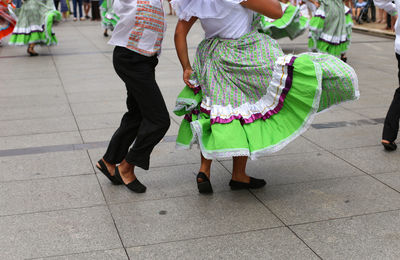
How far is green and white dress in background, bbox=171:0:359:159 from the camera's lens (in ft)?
12.7

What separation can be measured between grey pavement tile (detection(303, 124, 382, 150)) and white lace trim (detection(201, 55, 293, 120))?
Result: 1603mm

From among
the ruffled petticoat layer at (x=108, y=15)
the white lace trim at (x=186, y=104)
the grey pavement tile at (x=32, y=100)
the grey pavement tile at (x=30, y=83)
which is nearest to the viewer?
the white lace trim at (x=186, y=104)

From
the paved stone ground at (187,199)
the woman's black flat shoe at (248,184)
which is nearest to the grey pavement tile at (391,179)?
the paved stone ground at (187,199)

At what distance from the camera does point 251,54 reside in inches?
158

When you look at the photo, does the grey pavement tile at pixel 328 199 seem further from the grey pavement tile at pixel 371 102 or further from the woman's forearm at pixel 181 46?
the grey pavement tile at pixel 371 102

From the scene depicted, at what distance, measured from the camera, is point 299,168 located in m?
4.87

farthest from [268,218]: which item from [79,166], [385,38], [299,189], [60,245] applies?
[385,38]

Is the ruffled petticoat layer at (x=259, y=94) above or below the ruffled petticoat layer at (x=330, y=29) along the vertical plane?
above

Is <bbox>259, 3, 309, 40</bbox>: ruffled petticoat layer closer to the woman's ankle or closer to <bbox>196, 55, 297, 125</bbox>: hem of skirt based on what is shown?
the woman's ankle

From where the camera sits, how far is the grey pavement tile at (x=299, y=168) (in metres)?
4.65

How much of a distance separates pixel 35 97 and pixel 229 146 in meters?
4.70

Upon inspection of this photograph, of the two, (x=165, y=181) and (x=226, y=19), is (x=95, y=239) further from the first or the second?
(x=226, y=19)

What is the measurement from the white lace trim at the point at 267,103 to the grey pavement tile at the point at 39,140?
2.17 metres

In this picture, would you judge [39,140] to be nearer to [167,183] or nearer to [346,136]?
[167,183]
